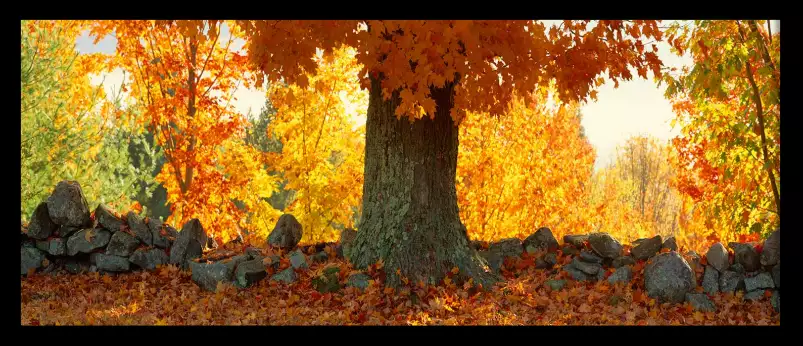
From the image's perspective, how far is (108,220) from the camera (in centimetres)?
932

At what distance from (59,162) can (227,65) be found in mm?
4932

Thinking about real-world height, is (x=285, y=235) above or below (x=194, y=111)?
below

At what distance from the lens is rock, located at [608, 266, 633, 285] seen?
26.9ft

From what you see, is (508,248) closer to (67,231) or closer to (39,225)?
(67,231)

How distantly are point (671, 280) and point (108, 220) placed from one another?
7.66 meters

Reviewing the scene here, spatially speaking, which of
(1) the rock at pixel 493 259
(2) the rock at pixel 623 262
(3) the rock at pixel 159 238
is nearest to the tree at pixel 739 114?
(2) the rock at pixel 623 262

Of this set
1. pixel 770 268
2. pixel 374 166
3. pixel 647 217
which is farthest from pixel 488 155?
pixel 647 217

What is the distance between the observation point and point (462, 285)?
796 cm

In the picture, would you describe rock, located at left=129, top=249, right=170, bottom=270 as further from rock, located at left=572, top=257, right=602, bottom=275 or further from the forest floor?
rock, located at left=572, top=257, right=602, bottom=275

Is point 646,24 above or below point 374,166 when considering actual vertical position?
above

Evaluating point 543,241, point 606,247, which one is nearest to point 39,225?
point 543,241

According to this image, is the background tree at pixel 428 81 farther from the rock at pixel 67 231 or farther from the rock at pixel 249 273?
the rock at pixel 67 231

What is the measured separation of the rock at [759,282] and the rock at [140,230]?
8019 mm
